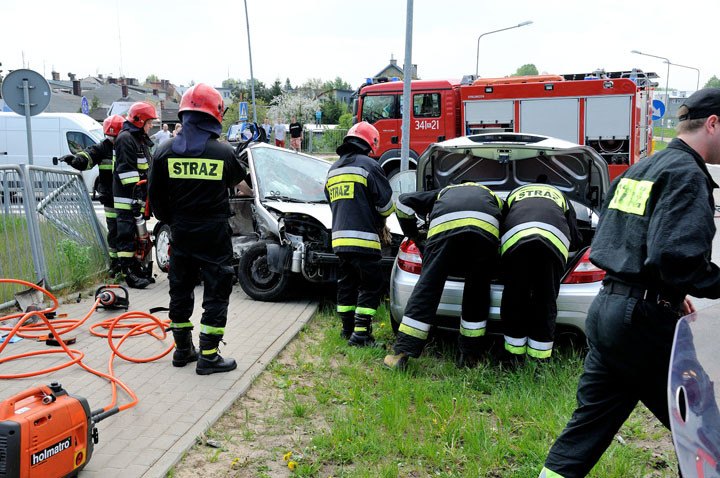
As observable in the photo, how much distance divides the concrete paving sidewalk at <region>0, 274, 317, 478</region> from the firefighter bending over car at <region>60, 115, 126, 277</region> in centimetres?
118

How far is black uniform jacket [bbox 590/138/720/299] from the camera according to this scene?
2.31 meters

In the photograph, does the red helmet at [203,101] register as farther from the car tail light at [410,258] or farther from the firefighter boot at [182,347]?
the car tail light at [410,258]

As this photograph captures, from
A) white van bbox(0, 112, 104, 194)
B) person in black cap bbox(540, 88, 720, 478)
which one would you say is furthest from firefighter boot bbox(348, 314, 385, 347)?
white van bbox(0, 112, 104, 194)

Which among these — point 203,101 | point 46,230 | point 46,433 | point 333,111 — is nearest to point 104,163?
point 46,230

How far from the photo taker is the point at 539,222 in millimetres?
4340

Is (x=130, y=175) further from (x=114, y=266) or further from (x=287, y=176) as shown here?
(x=287, y=176)

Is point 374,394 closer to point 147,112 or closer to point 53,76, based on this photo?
point 147,112

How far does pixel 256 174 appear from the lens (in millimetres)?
7449

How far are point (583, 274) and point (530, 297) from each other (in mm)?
573

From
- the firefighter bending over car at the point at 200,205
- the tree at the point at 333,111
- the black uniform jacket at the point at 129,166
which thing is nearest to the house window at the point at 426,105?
the black uniform jacket at the point at 129,166

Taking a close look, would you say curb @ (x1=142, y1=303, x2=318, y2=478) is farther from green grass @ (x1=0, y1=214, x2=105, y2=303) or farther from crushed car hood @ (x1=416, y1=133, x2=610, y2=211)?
green grass @ (x1=0, y1=214, x2=105, y2=303)

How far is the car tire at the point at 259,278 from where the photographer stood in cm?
698

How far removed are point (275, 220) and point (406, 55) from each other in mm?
3443

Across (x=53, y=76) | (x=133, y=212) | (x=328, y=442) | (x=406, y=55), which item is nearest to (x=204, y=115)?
(x=328, y=442)
